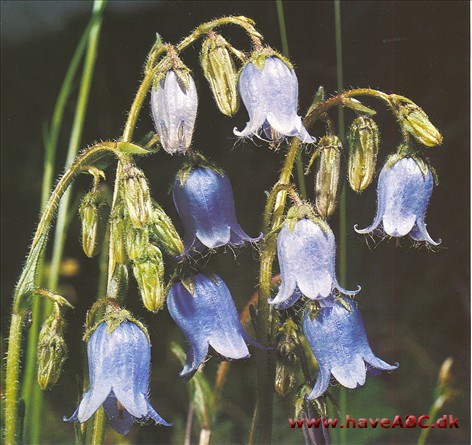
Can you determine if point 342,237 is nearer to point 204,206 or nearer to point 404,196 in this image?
point 404,196

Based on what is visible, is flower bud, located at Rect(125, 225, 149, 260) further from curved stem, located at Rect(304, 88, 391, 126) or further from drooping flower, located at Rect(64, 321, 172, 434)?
curved stem, located at Rect(304, 88, 391, 126)

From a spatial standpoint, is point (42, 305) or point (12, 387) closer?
point (12, 387)

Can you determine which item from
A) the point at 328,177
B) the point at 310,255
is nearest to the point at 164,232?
the point at 310,255

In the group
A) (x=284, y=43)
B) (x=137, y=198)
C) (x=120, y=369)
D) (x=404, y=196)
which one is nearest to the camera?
(x=137, y=198)

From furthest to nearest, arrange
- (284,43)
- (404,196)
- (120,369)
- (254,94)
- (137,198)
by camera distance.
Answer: (284,43) < (404,196) < (254,94) < (120,369) < (137,198)

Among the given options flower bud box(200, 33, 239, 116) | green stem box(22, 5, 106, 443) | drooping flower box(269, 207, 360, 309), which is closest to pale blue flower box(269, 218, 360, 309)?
drooping flower box(269, 207, 360, 309)

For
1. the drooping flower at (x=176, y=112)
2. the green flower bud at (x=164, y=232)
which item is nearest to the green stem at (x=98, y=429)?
the green flower bud at (x=164, y=232)

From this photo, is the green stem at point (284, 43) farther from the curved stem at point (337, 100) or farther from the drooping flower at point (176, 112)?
the drooping flower at point (176, 112)
